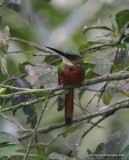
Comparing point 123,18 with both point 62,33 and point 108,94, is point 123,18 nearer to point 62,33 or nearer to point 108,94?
point 108,94

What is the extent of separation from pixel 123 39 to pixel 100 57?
13 centimetres

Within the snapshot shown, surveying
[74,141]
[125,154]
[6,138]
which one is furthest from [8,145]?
[125,154]

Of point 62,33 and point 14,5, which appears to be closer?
point 14,5

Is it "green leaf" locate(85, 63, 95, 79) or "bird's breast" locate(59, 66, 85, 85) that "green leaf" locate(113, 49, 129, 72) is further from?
"bird's breast" locate(59, 66, 85, 85)

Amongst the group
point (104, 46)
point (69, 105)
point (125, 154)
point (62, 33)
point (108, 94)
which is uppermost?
point (62, 33)

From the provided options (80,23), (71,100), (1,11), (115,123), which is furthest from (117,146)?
(80,23)

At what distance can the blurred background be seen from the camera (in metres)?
3.71

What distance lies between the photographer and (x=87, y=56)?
2.81 meters

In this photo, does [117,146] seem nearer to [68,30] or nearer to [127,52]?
[127,52]

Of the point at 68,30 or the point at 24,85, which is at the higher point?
the point at 68,30

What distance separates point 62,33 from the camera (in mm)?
4082

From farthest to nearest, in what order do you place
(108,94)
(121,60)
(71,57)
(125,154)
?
(108,94)
(121,60)
(71,57)
(125,154)

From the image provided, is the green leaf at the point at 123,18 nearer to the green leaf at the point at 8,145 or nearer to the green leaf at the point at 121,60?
the green leaf at the point at 121,60

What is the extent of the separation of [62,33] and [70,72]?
64.1 inches
